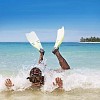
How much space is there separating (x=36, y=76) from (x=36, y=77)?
33mm

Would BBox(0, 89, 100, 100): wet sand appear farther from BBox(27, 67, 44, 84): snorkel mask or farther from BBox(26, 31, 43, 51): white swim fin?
BBox(26, 31, 43, 51): white swim fin

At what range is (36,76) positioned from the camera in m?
7.67

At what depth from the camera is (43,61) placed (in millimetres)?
9094

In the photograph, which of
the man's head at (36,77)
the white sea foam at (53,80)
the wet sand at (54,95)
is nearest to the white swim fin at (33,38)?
the white sea foam at (53,80)

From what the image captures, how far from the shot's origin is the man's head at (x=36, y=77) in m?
7.66

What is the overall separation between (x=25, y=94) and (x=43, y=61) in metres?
1.72

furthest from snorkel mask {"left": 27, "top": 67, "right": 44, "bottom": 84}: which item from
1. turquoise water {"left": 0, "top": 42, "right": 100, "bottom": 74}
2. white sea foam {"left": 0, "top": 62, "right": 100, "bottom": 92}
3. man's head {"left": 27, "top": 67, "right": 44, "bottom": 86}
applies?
turquoise water {"left": 0, "top": 42, "right": 100, "bottom": 74}

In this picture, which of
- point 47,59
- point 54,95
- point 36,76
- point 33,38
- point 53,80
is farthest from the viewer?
point 47,59

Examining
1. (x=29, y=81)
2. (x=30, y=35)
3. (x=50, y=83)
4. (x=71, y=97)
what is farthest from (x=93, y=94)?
(x=30, y=35)

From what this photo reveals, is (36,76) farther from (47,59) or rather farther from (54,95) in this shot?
(47,59)

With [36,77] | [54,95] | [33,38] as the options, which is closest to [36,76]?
[36,77]

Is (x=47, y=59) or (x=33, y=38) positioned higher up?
(x=33, y=38)

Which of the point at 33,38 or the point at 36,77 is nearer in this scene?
the point at 36,77

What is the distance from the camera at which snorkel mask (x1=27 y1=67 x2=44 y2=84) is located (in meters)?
7.66
